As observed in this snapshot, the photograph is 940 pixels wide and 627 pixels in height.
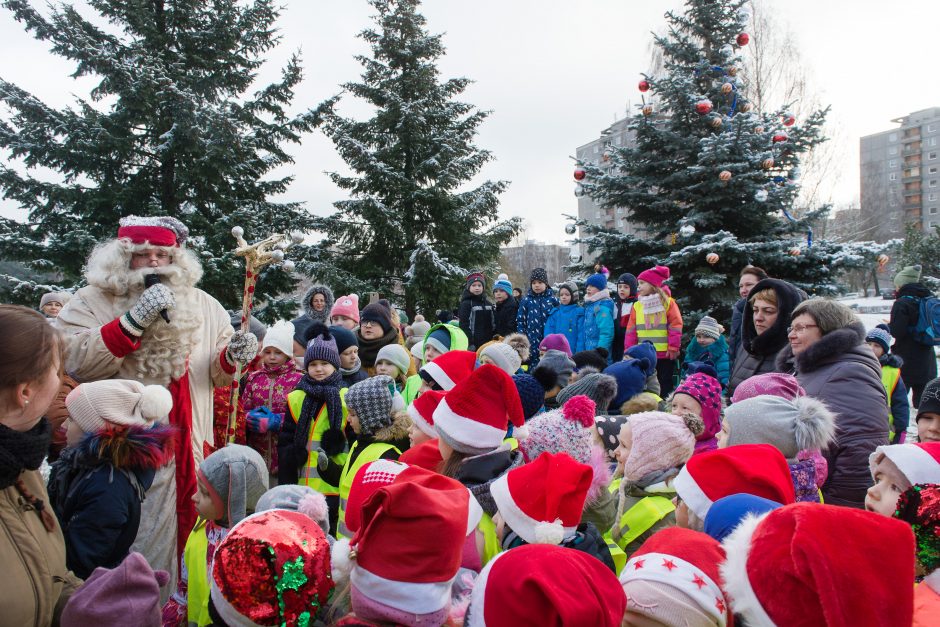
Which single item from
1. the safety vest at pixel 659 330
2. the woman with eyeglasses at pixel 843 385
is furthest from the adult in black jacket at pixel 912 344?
the woman with eyeglasses at pixel 843 385

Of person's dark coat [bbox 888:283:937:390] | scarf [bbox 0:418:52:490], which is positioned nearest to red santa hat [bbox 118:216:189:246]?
scarf [bbox 0:418:52:490]

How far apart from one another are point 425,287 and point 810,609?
12762 millimetres

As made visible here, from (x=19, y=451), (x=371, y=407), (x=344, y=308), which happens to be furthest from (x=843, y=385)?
(x=344, y=308)

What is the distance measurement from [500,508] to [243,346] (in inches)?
81.4

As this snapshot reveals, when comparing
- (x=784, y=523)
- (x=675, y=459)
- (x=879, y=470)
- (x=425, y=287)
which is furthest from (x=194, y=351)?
(x=425, y=287)

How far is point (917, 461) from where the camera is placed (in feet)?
6.04

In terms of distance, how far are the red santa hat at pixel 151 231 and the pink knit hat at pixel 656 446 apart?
9.79 feet

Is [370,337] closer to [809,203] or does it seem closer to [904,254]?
[809,203]

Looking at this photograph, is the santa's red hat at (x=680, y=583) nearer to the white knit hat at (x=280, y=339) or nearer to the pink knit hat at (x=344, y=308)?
the white knit hat at (x=280, y=339)

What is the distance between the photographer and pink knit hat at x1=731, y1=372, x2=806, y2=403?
Result: 296 centimetres

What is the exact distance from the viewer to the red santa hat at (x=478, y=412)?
2.44 meters

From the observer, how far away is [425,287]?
540 inches

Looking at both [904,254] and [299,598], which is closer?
[299,598]

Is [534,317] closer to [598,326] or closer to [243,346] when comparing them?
[598,326]
